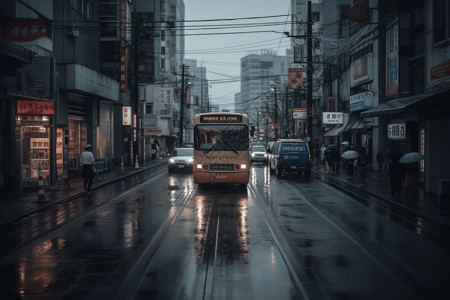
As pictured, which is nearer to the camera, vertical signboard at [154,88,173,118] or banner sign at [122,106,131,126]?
banner sign at [122,106,131,126]

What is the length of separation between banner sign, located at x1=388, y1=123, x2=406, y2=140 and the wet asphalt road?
41.8 ft

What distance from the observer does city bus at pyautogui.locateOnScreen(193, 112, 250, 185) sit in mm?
20297

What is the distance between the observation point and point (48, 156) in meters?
20.6

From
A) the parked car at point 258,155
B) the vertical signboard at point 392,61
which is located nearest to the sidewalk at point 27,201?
the vertical signboard at point 392,61

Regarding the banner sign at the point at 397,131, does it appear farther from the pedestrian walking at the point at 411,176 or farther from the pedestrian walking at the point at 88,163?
the pedestrian walking at the point at 88,163

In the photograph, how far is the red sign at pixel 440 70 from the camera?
17.4 meters

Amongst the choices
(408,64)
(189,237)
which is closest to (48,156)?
(189,237)

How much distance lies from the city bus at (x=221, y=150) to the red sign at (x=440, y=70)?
25.8 ft

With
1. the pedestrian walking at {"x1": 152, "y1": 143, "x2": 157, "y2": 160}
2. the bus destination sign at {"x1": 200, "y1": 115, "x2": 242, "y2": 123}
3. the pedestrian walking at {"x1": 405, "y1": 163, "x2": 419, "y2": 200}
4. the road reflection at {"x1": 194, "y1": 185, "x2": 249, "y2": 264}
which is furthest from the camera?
the pedestrian walking at {"x1": 152, "y1": 143, "x2": 157, "y2": 160}

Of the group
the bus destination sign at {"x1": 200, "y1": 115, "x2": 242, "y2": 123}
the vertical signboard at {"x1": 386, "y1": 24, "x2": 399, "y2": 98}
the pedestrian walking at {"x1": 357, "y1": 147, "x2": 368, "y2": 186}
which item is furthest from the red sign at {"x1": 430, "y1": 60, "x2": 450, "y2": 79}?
the vertical signboard at {"x1": 386, "y1": 24, "x2": 399, "y2": 98}

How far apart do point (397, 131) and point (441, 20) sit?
10.4 m

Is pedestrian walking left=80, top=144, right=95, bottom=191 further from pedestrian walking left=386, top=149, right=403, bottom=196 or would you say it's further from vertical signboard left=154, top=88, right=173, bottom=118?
vertical signboard left=154, top=88, right=173, bottom=118

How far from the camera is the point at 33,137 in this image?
67.2 ft

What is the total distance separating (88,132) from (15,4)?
13.2 meters
